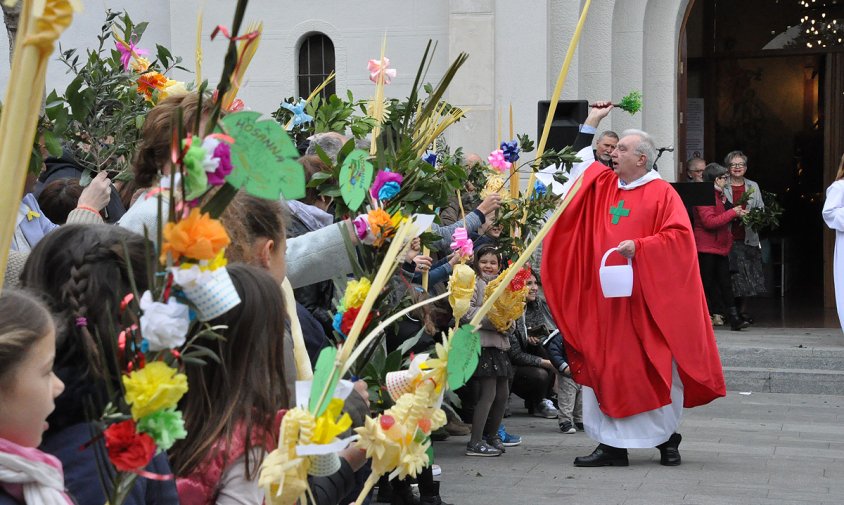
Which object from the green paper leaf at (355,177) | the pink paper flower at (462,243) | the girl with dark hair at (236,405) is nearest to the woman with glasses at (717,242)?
the pink paper flower at (462,243)

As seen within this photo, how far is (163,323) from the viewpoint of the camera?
164 cm

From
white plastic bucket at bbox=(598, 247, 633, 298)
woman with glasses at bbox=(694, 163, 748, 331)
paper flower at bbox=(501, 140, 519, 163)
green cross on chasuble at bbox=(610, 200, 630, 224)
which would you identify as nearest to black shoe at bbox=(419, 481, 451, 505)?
paper flower at bbox=(501, 140, 519, 163)

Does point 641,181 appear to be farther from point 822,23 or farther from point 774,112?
point 774,112

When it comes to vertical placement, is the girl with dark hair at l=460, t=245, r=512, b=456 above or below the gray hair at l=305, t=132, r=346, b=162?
below

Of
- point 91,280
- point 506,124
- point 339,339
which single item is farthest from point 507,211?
point 506,124

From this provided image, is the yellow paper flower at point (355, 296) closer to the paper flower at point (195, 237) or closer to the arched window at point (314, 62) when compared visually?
the paper flower at point (195, 237)

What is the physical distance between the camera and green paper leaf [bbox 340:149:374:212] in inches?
114

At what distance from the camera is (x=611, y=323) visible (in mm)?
7648

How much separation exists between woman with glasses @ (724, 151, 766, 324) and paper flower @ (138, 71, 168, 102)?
8.69m

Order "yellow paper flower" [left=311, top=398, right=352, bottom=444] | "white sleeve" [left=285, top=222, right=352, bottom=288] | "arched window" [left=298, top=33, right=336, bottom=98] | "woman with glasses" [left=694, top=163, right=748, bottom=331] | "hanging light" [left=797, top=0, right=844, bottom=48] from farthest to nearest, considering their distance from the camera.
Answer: "hanging light" [left=797, top=0, right=844, bottom=48], "arched window" [left=298, top=33, right=336, bottom=98], "woman with glasses" [left=694, top=163, right=748, bottom=331], "white sleeve" [left=285, top=222, right=352, bottom=288], "yellow paper flower" [left=311, top=398, right=352, bottom=444]

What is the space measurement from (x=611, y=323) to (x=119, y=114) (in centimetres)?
412

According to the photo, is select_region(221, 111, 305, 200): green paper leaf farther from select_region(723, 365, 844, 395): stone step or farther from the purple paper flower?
select_region(723, 365, 844, 395): stone step

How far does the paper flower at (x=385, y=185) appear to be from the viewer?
3.21 metres

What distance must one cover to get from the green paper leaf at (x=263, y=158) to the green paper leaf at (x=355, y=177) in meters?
1.15
